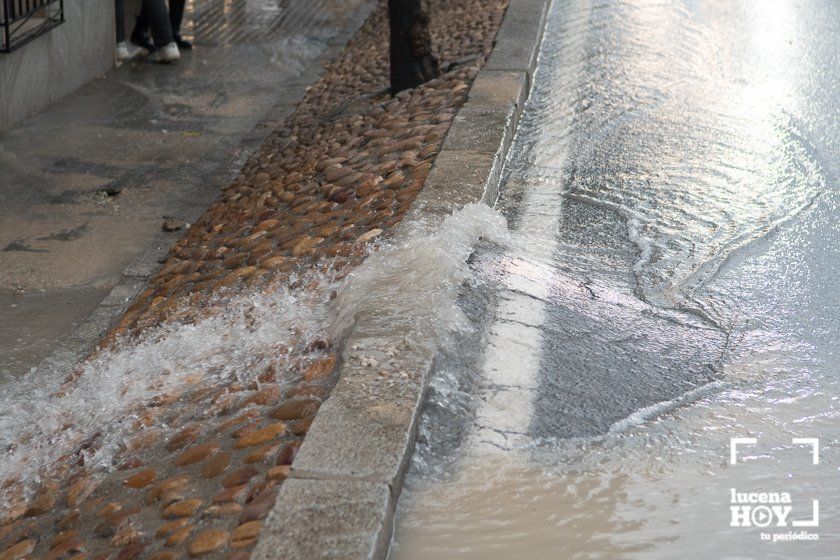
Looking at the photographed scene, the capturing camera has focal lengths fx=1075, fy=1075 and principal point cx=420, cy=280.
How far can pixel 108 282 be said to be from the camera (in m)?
5.63

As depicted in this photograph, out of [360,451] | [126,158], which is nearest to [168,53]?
[126,158]

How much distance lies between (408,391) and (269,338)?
0.96 meters

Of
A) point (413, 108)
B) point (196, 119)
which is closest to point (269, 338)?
point (413, 108)

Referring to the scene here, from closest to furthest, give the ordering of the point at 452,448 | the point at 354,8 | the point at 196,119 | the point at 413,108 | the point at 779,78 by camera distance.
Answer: the point at 452,448 < the point at 413,108 < the point at 779,78 < the point at 196,119 < the point at 354,8

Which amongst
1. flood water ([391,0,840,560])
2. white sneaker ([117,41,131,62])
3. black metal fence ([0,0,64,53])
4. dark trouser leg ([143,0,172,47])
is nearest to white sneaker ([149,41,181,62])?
dark trouser leg ([143,0,172,47])

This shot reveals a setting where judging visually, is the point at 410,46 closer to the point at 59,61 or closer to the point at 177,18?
the point at 59,61

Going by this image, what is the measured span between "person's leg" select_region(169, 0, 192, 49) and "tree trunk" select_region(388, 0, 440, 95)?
11.7 feet

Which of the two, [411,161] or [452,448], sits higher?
[411,161]

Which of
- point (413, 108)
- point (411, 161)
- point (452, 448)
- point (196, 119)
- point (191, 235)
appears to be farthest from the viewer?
point (196, 119)

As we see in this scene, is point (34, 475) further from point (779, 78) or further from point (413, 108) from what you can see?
point (779, 78)

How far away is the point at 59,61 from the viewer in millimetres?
8586

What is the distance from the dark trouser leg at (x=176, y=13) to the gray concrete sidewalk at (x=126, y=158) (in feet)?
0.95

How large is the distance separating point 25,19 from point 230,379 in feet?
17.0

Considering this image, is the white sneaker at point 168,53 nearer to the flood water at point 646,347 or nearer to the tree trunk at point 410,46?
the tree trunk at point 410,46
